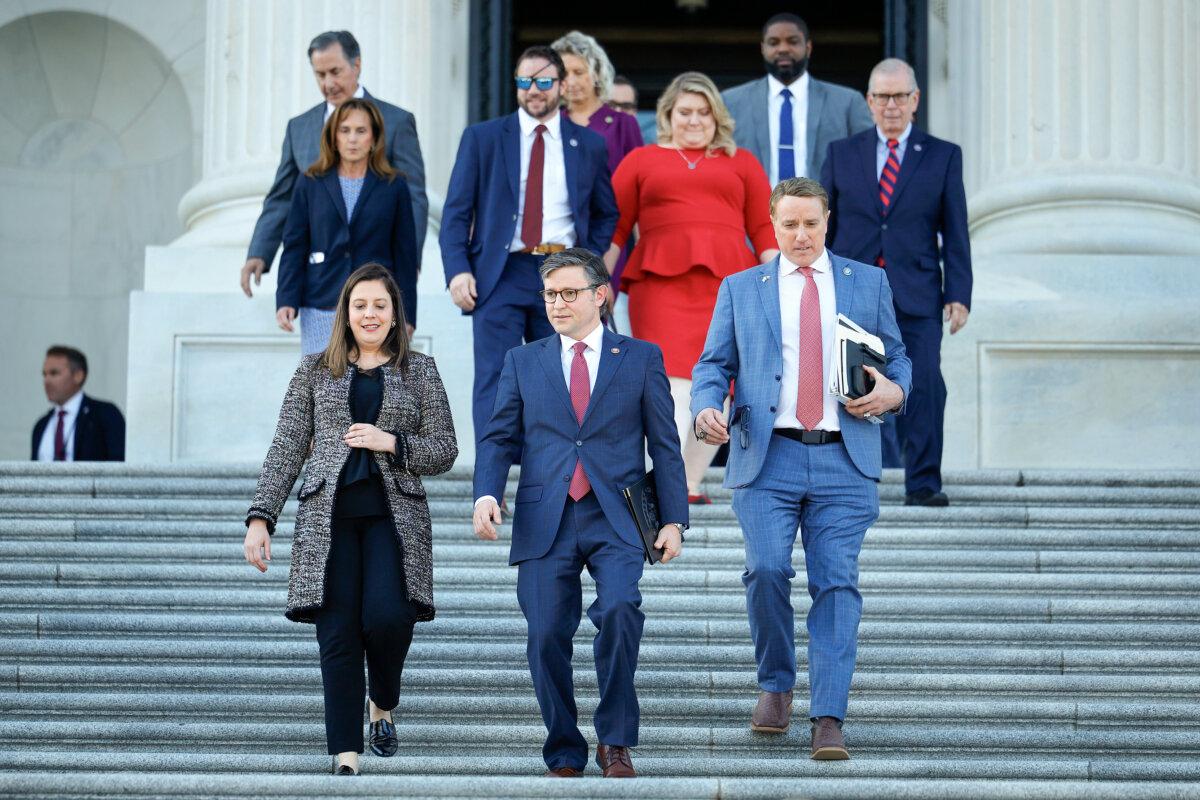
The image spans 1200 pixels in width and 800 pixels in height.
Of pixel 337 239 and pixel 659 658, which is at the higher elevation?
pixel 337 239

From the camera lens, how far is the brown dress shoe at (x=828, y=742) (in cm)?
685

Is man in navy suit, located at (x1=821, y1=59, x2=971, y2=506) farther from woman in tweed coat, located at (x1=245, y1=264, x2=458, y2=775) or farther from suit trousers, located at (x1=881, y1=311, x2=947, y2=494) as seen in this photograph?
woman in tweed coat, located at (x1=245, y1=264, x2=458, y2=775)

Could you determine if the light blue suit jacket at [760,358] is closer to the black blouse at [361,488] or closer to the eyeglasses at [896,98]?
the black blouse at [361,488]

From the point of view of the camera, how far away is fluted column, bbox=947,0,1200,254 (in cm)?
1212

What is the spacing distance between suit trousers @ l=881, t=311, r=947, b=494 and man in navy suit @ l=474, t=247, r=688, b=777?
2537 mm

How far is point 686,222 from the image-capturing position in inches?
379

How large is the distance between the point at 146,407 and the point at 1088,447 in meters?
5.06

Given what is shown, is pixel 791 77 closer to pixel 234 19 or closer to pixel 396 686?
pixel 234 19

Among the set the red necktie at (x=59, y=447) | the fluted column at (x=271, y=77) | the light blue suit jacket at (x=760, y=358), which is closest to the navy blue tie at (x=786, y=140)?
the fluted column at (x=271, y=77)

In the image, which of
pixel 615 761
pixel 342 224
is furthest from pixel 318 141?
pixel 615 761

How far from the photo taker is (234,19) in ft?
41.6

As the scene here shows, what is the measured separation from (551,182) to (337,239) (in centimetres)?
96

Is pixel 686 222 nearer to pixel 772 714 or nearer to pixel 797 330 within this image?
pixel 797 330

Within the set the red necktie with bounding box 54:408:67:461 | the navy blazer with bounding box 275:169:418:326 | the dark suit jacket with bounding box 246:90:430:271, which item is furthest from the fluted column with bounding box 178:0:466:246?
the navy blazer with bounding box 275:169:418:326
